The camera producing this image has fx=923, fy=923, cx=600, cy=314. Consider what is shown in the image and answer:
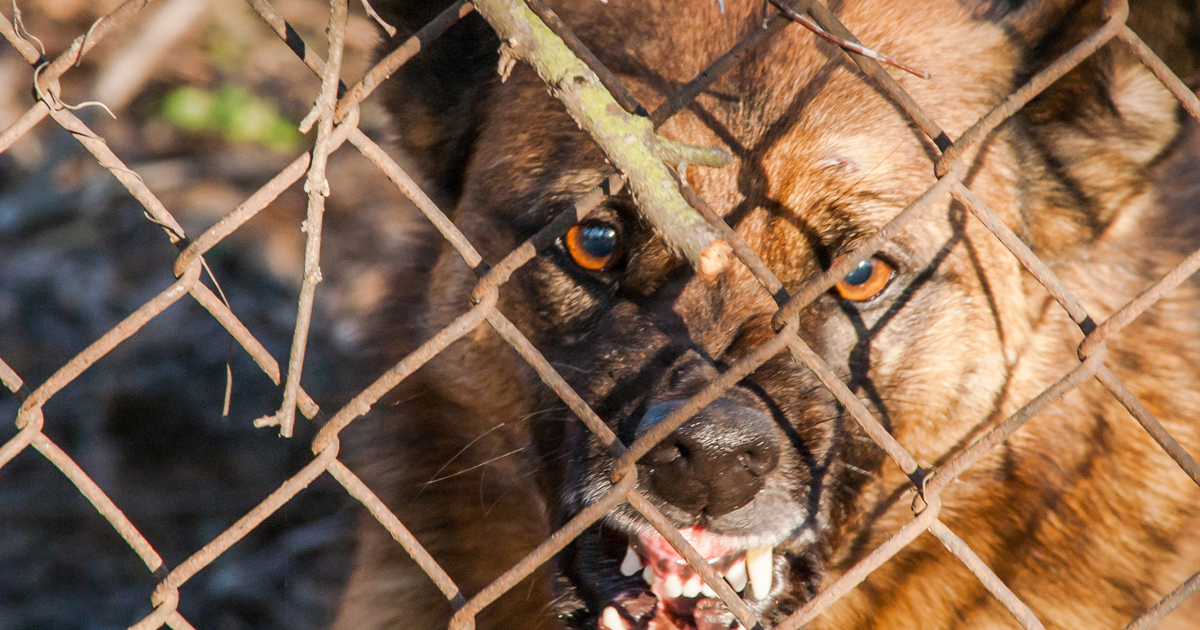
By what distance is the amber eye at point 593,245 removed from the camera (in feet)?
7.24

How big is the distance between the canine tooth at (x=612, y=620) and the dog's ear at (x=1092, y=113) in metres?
1.38

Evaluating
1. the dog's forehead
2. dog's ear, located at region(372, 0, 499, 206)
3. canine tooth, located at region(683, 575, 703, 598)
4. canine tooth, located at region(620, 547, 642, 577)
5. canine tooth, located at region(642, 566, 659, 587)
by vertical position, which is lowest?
canine tooth, located at region(683, 575, 703, 598)

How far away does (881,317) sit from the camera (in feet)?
6.82

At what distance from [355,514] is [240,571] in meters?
0.64

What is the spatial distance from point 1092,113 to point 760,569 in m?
1.21

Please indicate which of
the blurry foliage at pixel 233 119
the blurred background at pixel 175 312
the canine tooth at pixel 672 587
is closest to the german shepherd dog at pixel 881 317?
the canine tooth at pixel 672 587

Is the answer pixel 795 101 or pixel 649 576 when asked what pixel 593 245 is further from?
pixel 649 576

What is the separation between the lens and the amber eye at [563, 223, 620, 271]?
221 cm

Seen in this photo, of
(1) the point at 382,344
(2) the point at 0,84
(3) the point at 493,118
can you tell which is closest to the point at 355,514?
(1) the point at 382,344

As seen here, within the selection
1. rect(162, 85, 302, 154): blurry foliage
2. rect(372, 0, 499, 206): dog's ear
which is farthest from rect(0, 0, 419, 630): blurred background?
rect(372, 0, 499, 206): dog's ear

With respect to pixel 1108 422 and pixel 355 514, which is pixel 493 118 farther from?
pixel 1108 422

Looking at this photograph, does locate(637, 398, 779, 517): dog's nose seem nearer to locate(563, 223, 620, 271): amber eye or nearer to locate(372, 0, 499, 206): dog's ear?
locate(563, 223, 620, 271): amber eye

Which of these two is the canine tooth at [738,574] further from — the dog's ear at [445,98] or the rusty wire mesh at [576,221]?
the dog's ear at [445,98]

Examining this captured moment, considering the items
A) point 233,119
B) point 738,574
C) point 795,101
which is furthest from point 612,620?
point 233,119
